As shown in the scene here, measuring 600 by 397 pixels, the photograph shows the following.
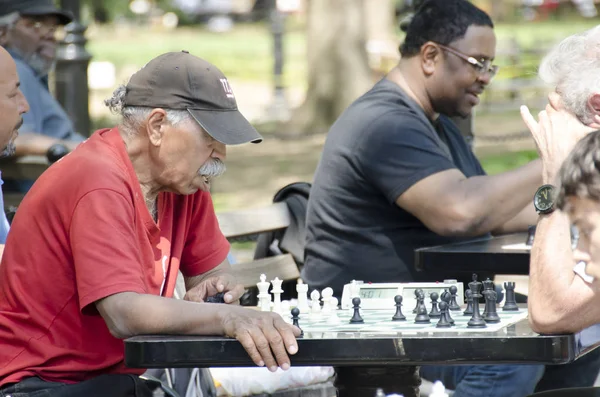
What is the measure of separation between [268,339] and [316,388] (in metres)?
1.55

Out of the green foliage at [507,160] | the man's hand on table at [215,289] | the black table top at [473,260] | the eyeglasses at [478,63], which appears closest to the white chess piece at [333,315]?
the man's hand on table at [215,289]

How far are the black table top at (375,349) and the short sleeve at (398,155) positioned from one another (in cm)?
161

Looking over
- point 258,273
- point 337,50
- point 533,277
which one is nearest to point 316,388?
Answer: point 258,273

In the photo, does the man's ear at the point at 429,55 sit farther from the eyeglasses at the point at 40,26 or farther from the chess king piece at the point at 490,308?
the eyeglasses at the point at 40,26

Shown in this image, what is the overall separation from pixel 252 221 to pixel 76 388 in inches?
80.8

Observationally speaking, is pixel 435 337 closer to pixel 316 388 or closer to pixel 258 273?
pixel 316 388

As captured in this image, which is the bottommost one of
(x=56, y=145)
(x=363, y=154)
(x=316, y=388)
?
(x=316, y=388)

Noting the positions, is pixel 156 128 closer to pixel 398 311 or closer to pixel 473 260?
pixel 398 311

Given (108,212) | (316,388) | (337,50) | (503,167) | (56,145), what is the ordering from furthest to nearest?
(337,50) → (503,167) → (56,145) → (316,388) → (108,212)

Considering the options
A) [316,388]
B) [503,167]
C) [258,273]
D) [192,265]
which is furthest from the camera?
[503,167]

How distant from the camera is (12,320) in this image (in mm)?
3066

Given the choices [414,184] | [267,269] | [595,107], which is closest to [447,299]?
[595,107]

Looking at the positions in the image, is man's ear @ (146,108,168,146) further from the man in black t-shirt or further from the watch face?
the man in black t-shirt

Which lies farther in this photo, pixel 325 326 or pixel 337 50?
pixel 337 50
